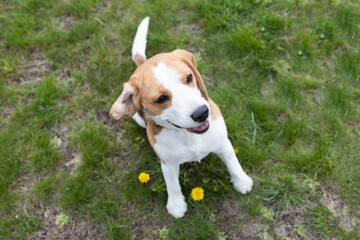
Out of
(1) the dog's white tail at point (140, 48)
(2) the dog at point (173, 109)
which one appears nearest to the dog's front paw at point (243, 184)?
(2) the dog at point (173, 109)

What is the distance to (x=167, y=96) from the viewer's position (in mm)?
2443

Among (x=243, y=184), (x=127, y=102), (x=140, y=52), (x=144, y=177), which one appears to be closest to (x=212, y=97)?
(x=140, y=52)

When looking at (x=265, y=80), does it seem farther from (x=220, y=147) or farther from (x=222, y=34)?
(x=220, y=147)

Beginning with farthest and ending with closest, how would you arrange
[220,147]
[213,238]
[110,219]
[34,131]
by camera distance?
[34,131] < [110,219] < [213,238] < [220,147]

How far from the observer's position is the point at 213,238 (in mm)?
3432

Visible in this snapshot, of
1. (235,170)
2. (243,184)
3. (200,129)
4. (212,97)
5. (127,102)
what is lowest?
(243,184)

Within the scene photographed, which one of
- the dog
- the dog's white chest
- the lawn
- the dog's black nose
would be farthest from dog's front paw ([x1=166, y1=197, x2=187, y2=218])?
the dog's black nose

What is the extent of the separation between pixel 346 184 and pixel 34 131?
3907 millimetres

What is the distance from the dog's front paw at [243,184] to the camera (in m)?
3.51

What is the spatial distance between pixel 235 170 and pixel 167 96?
138 centimetres

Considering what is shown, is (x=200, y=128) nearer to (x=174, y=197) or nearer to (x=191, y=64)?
(x=191, y=64)

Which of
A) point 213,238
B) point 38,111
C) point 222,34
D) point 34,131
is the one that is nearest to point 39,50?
point 38,111

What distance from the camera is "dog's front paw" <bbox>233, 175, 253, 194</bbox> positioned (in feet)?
11.5

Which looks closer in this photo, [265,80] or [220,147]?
[220,147]
